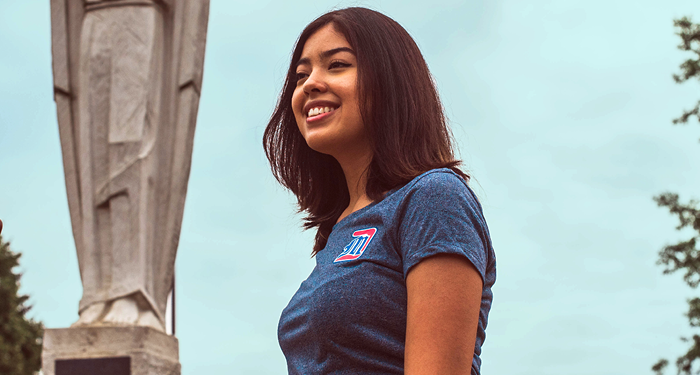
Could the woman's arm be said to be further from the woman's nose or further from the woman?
the woman's nose

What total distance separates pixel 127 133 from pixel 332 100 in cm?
321

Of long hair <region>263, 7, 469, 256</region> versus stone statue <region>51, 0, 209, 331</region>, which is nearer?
long hair <region>263, 7, 469, 256</region>

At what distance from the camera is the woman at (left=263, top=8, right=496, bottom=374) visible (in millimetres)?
1273

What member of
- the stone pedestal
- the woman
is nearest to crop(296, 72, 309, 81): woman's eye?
the woman

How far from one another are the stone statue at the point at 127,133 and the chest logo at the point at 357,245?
3.04 m

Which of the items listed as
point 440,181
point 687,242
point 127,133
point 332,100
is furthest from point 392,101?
point 687,242

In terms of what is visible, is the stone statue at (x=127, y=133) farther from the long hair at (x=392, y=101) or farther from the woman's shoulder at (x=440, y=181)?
the woman's shoulder at (x=440, y=181)

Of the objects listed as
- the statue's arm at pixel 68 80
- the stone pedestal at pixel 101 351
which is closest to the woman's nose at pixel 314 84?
the stone pedestal at pixel 101 351

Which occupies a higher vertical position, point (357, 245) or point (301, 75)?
point (301, 75)

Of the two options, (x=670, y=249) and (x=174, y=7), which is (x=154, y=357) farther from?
(x=670, y=249)

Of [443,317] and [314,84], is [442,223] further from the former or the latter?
[314,84]

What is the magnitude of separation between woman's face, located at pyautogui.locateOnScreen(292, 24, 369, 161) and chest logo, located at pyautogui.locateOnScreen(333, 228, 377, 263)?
0.25 m

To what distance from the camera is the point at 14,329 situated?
17.0m

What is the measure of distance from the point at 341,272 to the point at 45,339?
314 centimetres
